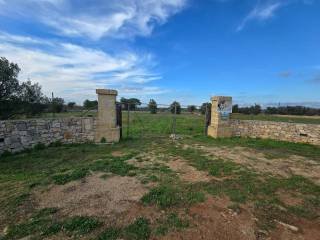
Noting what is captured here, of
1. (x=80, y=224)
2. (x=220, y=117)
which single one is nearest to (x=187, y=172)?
(x=80, y=224)

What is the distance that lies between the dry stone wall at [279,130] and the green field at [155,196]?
4102 millimetres

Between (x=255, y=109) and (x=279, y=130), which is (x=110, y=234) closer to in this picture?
(x=279, y=130)

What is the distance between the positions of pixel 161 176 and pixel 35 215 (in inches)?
104

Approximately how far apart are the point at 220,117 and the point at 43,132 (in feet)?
27.8

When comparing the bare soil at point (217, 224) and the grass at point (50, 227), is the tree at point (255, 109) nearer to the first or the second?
the bare soil at point (217, 224)

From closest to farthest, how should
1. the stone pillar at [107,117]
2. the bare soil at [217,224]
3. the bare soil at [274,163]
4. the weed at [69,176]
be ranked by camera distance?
the bare soil at [217,224] → the weed at [69,176] → the bare soil at [274,163] → the stone pillar at [107,117]

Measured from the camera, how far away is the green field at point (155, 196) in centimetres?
320

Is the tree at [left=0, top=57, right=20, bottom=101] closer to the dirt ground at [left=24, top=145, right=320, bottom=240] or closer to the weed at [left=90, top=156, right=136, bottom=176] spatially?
the weed at [left=90, top=156, right=136, bottom=176]

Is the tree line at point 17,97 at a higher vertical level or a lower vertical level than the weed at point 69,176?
higher

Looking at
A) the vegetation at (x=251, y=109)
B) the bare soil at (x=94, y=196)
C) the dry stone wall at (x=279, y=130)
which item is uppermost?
the vegetation at (x=251, y=109)

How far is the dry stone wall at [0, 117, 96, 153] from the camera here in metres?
7.92

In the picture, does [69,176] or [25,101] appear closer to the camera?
[69,176]

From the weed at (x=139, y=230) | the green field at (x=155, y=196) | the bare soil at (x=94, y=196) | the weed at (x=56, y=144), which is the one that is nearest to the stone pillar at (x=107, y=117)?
the weed at (x=56, y=144)

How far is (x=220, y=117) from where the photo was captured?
12.1 metres
